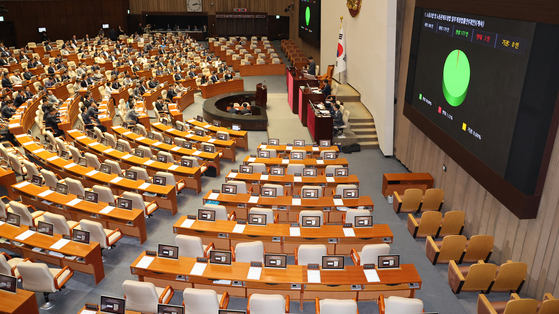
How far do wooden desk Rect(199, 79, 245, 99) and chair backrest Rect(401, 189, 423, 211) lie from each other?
13.7 meters

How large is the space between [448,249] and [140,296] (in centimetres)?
560

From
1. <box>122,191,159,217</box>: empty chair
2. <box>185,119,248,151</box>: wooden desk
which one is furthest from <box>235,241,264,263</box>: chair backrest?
<box>185,119,248,151</box>: wooden desk

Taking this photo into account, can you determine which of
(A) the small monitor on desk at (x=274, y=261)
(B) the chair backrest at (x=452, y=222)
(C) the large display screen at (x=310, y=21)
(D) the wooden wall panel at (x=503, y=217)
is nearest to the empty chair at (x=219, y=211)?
(A) the small monitor on desk at (x=274, y=261)

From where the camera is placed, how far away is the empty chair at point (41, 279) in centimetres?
619

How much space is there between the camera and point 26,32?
27.4 meters

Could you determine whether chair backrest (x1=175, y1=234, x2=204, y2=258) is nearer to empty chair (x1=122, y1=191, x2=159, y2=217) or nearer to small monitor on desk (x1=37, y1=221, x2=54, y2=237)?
empty chair (x1=122, y1=191, x2=159, y2=217)

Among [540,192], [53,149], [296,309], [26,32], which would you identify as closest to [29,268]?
[296,309]

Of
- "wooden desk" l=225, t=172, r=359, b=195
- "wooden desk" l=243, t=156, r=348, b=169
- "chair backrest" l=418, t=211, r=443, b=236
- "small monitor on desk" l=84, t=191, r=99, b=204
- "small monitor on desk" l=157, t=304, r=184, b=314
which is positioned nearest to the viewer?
"small monitor on desk" l=157, t=304, r=184, b=314

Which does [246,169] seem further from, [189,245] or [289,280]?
[289,280]

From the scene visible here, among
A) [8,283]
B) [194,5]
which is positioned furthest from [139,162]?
[194,5]

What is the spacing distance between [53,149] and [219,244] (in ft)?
24.6

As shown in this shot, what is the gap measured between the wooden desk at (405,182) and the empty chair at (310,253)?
4.31 meters

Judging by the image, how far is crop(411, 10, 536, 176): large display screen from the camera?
6.46 metres

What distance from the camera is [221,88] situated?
2109 centimetres
